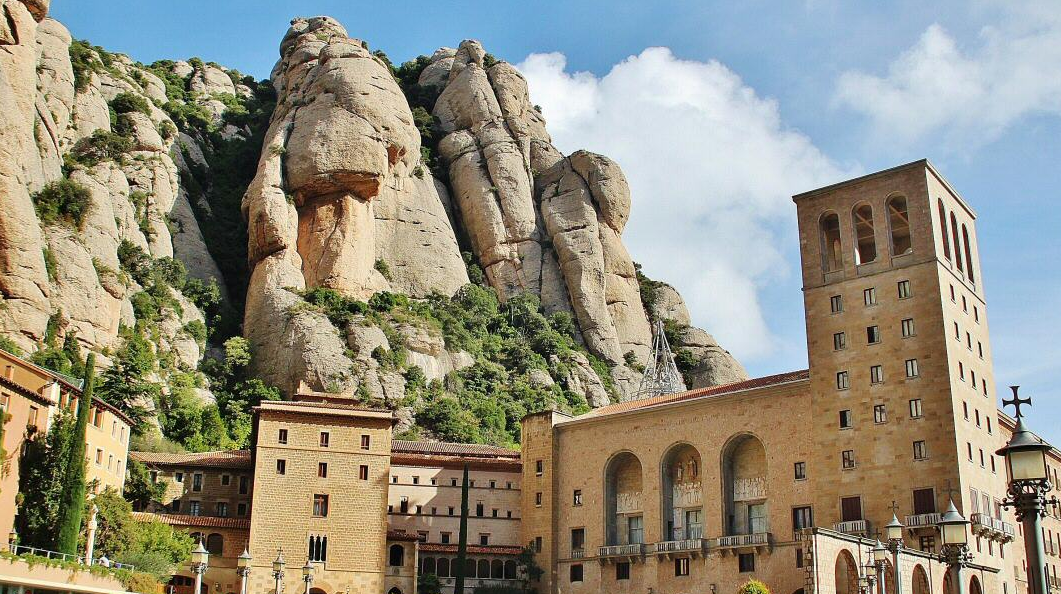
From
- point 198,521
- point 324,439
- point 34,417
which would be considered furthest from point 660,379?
point 34,417

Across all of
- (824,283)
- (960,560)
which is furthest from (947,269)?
(960,560)

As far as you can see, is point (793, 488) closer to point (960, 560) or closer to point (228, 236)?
point (960, 560)

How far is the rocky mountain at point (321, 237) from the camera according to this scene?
63750mm

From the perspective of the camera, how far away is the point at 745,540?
5134 cm

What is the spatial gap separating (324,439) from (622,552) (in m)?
16.8

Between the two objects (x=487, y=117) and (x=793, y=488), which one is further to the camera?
(x=487, y=117)

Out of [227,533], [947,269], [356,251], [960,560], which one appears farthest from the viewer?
[356,251]

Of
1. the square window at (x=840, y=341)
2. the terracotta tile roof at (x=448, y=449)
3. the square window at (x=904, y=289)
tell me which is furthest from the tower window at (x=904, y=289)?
the terracotta tile roof at (x=448, y=449)

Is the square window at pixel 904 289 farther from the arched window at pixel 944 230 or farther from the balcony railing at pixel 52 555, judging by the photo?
the balcony railing at pixel 52 555

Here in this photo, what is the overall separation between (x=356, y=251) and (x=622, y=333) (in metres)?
27.1

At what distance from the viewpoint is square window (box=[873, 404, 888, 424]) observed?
160 feet

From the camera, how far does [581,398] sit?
85.6 m

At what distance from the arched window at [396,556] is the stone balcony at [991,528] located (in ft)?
93.0

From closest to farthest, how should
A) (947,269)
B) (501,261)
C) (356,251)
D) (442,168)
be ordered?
1. (947,269)
2. (356,251)
3. (501,261)
4. (442,168)
